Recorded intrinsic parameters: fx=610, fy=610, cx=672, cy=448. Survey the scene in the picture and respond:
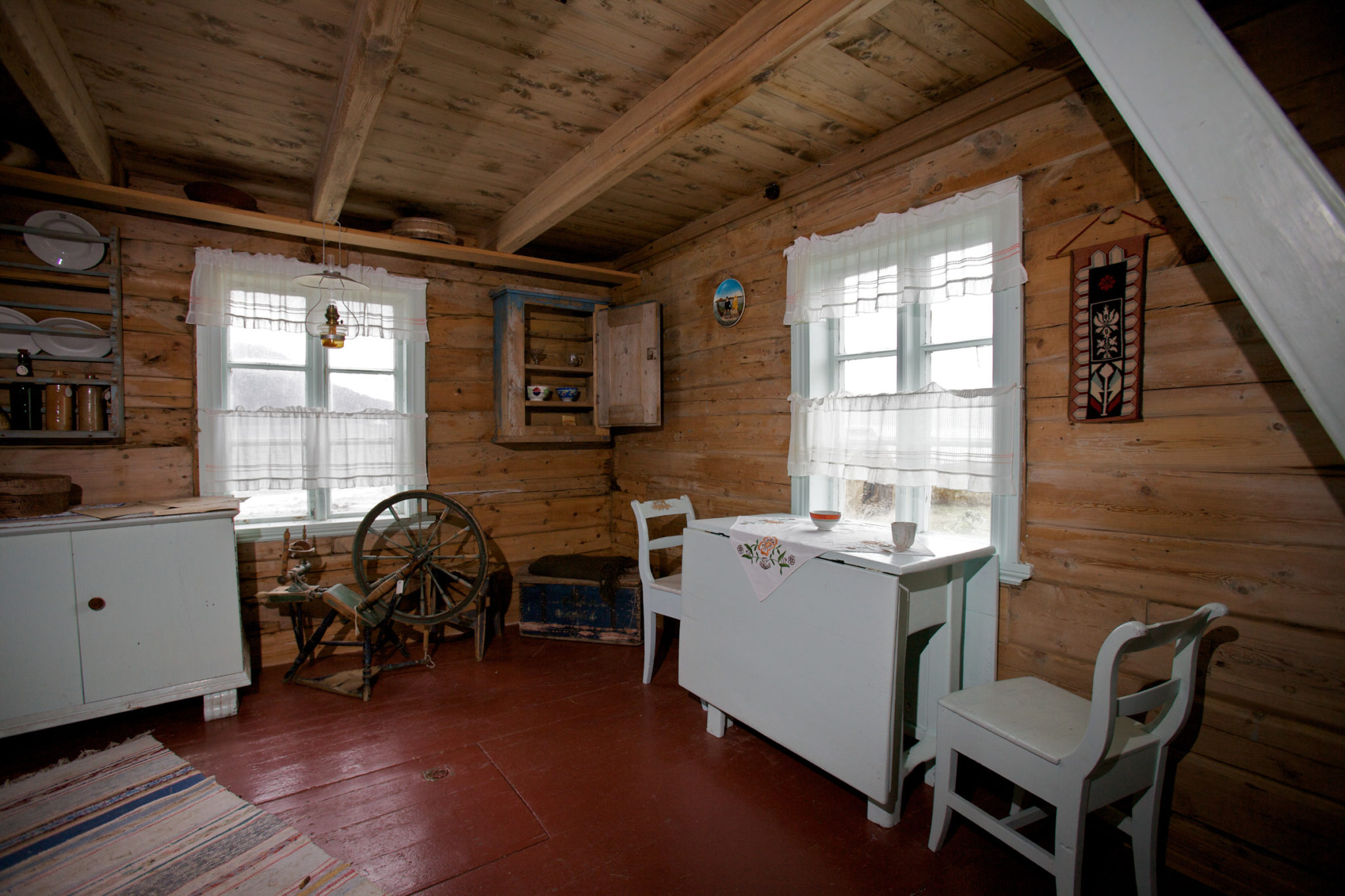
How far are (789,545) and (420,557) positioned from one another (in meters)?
1.89

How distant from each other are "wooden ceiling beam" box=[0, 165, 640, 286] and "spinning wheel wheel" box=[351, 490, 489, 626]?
138 cm

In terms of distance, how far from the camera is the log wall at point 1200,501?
1527mm

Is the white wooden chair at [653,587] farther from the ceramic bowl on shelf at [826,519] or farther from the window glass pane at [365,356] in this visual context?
the window glass pane at [365,356]

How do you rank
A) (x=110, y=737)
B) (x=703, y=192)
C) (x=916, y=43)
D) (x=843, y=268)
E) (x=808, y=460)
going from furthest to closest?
(x=703, y=192) < (x=808, y=460) < (x=843, y=268) < (x=110, y=737) < (x=916, y=43)

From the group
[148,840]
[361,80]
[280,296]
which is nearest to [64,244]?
[280,296]

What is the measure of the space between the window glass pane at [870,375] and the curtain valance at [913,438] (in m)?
0.12

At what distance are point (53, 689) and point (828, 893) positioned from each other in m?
2.93

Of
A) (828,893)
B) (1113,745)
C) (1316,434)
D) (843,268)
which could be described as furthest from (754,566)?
(1316,434)

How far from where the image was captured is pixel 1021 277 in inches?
81.0

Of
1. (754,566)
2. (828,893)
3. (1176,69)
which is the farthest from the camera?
(754,566)

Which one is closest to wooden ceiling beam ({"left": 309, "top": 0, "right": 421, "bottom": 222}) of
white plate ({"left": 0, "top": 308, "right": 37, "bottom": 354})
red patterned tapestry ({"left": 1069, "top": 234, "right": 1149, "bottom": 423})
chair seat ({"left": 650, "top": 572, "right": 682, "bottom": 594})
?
white plate ({"left": 0, "top": 308, "right": 37, "bottom": 354})

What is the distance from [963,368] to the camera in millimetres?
2312

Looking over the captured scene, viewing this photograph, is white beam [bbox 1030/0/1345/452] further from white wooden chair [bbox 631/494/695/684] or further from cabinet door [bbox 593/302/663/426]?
cabinet door [bbox 593/302/663/426]

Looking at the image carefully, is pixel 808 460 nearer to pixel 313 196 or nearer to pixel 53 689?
pixel 313 196
